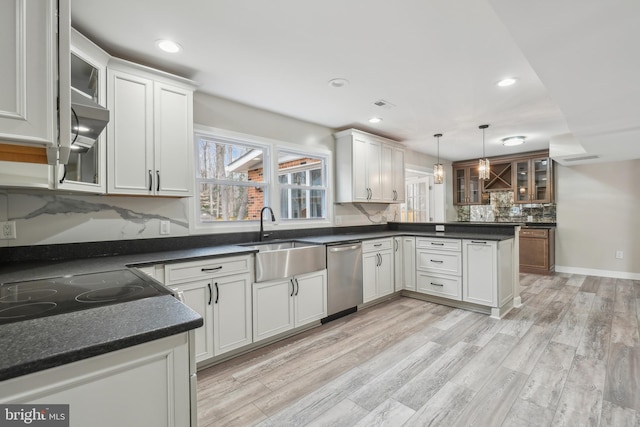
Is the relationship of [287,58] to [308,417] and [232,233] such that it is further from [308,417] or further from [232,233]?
[308,417]

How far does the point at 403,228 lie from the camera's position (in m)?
4.85

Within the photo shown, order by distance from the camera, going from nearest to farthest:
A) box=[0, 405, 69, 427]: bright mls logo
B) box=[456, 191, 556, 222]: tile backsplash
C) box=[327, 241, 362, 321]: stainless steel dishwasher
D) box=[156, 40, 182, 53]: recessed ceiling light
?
1. box=[0, 405, 69, 427]: bright mls logo
2. box=[156, 40, 182, 53]: recessed ceiling light
3. box=[327, 241, 362, 321]: stainless steel dishwasher
4. box=[456, 191, 556, 222]: tile backsplash

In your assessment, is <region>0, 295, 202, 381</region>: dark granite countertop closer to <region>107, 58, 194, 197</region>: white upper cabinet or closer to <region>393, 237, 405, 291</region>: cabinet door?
<region>107, 58, 194, 197</region>: white upper cabinet

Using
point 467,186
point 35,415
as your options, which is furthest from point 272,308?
point 467,186

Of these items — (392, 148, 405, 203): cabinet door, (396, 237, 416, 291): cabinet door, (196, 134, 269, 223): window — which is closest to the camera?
(196, 134, 269, 223): window

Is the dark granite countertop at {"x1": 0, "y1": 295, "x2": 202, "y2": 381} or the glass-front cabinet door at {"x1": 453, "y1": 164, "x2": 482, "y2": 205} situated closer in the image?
the dark granite countertop at {"x1": 0, "y1": 295, "x2": 202, "y2": 381}

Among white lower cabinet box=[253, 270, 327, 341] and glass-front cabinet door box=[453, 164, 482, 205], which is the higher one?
glass-front cabinet door box=[453, 164, 482, 205]

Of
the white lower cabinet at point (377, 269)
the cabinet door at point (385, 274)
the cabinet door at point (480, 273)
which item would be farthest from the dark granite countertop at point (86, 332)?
the cabinet door at point (480, 273)

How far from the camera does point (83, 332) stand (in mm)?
816

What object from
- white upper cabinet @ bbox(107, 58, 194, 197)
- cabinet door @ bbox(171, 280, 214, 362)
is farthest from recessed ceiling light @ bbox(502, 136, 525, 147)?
cabinet door @ bbox(171, 280, 214, 362)

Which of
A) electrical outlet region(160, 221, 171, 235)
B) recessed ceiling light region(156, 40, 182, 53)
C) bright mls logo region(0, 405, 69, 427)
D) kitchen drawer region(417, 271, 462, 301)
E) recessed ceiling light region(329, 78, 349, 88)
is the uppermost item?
recessed ceiling light region(329, 78, 349, 88)

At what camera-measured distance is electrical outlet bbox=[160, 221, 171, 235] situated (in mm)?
2619

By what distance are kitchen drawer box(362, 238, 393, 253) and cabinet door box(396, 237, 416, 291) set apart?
0.27 metres

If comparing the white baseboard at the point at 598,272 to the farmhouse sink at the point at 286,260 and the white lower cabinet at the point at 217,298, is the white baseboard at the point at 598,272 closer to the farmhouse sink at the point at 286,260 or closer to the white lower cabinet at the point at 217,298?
the farmhouse sink at the point at 286,260
